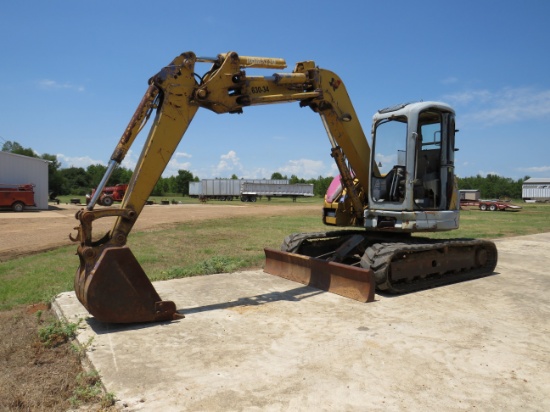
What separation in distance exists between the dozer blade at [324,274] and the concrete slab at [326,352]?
9.7 inches

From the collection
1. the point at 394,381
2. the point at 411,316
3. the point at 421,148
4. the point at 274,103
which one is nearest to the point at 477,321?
the point at 411,316

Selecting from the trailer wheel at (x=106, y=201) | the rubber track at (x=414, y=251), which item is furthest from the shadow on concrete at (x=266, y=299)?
the trailer wheel at (x=106, y=201)

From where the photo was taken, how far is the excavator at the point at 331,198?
5371mm

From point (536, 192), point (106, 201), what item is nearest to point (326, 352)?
point (106, 201)

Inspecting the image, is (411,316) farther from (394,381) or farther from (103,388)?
(103,388)

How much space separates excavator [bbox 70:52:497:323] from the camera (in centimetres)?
537

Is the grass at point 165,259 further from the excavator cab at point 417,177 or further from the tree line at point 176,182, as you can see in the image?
the tree line at point 176,182

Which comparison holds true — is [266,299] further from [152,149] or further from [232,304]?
[152,149]

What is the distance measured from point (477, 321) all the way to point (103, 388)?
4.55 m

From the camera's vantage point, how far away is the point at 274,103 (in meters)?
6.70

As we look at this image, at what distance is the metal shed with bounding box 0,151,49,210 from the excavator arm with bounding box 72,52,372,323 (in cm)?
3053

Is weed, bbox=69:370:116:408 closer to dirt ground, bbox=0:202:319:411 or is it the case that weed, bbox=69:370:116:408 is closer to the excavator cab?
dirt ground, bbox=0:202:319:411

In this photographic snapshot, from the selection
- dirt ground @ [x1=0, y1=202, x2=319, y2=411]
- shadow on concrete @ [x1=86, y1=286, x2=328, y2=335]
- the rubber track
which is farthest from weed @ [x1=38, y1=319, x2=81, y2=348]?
the rubber track

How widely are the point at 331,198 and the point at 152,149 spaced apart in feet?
12.6
